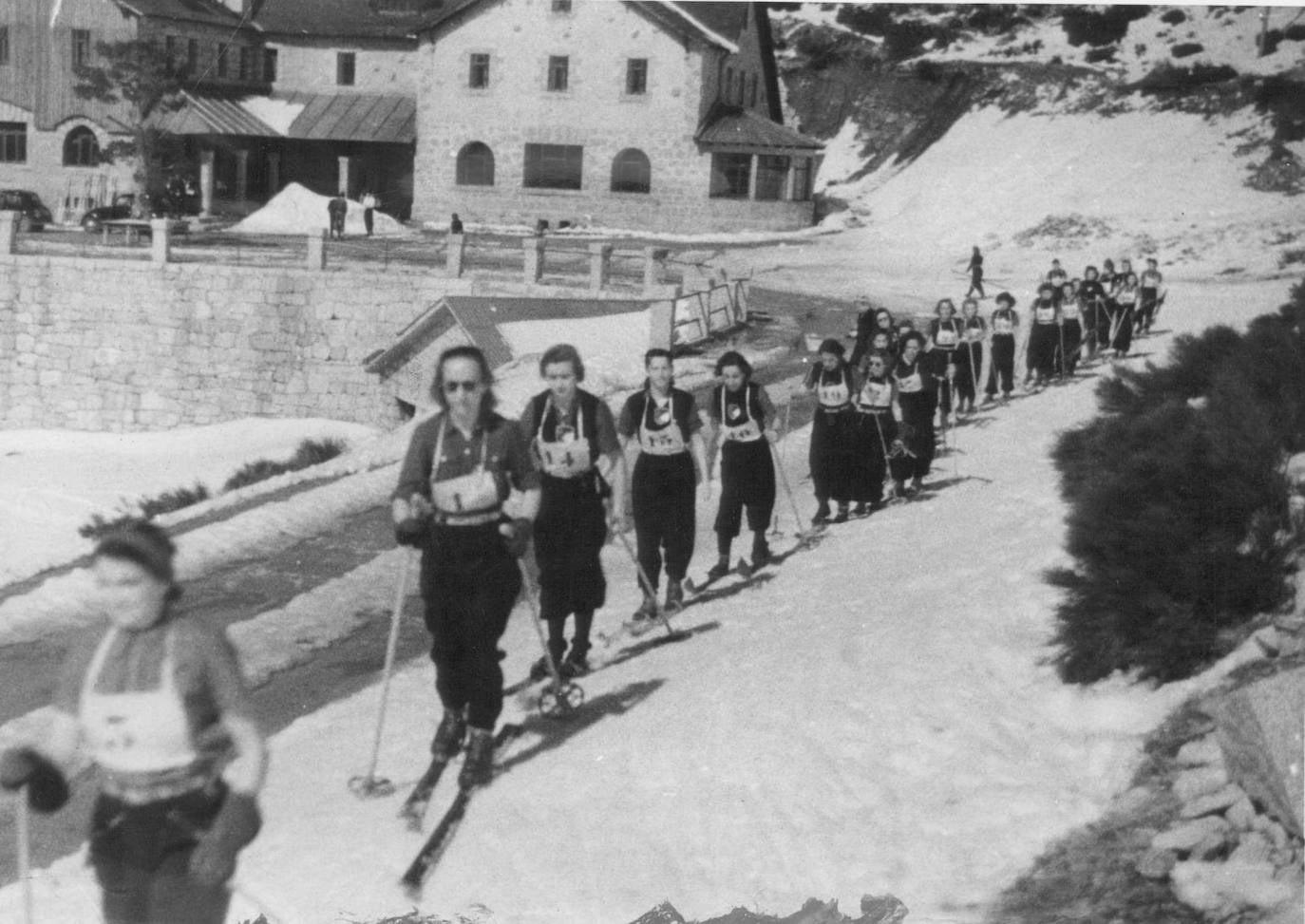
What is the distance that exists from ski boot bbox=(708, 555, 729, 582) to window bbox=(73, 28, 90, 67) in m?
3.57

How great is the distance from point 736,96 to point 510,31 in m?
1.09

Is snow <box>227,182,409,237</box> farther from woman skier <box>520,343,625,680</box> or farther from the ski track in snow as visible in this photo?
the ski track in snow

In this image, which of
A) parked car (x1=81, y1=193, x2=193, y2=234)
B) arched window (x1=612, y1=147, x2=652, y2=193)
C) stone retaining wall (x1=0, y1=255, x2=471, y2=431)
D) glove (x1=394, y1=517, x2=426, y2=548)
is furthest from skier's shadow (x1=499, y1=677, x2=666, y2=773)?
parked car (x1=81, y1=193, x2=193, y2=234)

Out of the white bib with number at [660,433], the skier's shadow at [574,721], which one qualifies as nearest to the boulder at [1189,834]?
the skier's shadow at [574,721]

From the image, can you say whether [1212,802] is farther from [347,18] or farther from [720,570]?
[347,18]

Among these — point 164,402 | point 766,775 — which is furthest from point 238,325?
point 766,775

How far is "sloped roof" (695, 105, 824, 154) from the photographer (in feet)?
21.2

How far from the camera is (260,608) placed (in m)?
4.98

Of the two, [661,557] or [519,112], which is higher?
[519,112]

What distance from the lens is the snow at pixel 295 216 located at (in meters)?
5.95

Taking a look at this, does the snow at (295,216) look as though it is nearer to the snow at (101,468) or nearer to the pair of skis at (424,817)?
the snow at (101,468)

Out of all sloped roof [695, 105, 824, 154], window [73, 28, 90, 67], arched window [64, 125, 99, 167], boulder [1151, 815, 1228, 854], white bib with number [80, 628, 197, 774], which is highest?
window [73, 28, 90, 67]

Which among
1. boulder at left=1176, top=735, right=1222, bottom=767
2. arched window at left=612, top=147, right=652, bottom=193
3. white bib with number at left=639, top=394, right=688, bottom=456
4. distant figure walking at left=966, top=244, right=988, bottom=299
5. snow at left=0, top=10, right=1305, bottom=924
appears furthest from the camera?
distant figure walking at left=966, top=244, right=988, bottom=299

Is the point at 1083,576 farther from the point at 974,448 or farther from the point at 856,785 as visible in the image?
A: the point at 974,448
